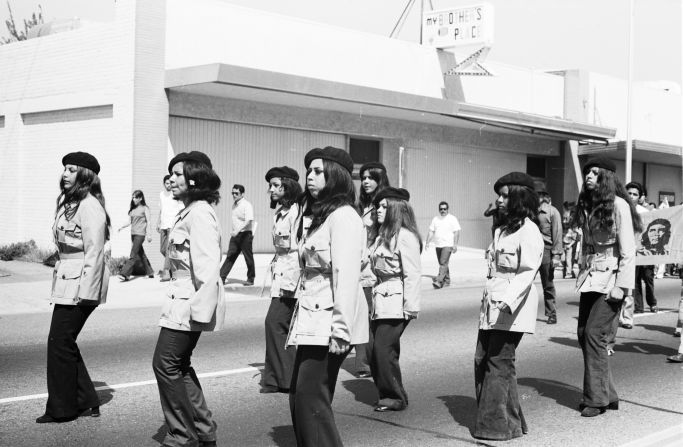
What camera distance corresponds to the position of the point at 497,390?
606 cm

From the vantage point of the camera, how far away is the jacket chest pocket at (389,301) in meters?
7.14

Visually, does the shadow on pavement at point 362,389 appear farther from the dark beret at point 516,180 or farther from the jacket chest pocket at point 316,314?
the jacket chest pocket at point 316,314

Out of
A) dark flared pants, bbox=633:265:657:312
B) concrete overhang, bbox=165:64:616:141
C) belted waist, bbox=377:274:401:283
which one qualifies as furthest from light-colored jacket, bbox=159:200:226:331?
concrete overhang, bbox=165:64:616:141

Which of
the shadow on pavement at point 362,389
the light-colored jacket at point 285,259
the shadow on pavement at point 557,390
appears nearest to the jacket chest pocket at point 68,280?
the light-colored jacket at point 285,259

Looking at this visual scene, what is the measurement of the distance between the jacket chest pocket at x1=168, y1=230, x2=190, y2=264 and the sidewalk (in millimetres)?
4909

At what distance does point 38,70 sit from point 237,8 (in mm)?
5334

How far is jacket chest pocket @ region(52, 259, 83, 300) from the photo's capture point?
6.19 meters

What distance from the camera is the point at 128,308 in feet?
44.2

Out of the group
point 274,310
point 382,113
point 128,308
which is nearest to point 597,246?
point 274,310

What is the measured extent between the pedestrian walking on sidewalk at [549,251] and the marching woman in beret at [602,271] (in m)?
4.99

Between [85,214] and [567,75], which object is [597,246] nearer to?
[85,214]

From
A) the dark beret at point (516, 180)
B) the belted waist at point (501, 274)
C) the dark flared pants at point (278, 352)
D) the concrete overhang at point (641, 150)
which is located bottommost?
the dark flared pants at point (278, 352)

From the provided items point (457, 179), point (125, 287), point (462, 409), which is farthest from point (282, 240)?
point (457, 179)

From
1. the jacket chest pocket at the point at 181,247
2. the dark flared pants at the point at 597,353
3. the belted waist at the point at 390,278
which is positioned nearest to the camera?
the jacket chest pocket at the point at 181,247
